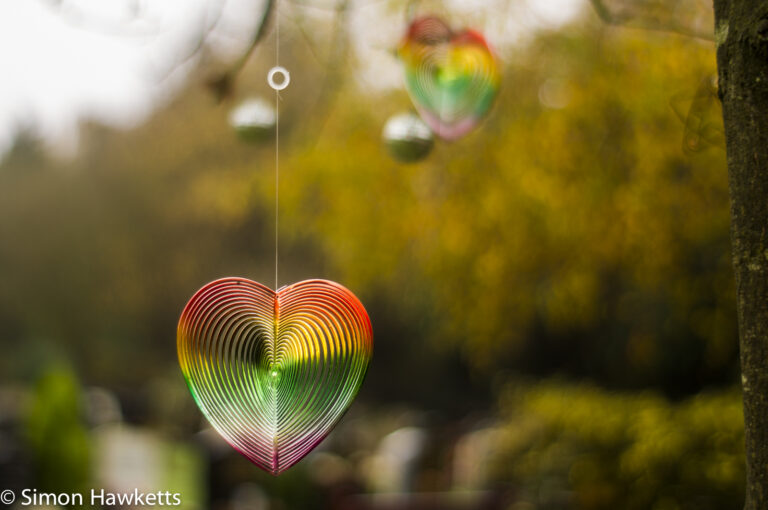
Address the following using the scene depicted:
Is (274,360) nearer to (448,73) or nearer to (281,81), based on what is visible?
(281,81)

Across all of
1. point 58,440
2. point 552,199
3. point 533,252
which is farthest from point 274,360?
point 58,440

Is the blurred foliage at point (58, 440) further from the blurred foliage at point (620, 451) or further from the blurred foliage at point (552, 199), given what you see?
the blurred foliage at point (620, 451)

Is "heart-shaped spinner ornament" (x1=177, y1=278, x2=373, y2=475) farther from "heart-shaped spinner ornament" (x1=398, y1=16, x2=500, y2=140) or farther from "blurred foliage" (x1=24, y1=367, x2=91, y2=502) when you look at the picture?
"blurred foliage" (x1=24, y1=367, x2=91, y2=502)

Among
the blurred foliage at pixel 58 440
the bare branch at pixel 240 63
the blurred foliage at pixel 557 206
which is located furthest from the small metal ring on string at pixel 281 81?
the blurred foliage at pixel 58 440

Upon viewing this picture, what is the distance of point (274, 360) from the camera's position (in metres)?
1.59

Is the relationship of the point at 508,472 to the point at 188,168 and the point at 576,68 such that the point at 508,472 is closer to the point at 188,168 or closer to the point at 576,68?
the point at 576,68

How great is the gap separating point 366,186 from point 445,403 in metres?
7.48

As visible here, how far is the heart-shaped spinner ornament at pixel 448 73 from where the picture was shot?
8.20 feet

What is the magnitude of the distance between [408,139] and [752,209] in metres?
1.40

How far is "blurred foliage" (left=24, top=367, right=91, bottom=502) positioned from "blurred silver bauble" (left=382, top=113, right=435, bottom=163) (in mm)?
4515

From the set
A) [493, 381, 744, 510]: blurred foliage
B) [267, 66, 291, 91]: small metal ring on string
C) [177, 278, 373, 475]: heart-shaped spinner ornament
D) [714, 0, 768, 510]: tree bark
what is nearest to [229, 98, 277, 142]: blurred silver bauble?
[267, 66, 291, 91]: small metal ring on string

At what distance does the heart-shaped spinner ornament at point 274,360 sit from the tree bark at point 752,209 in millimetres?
726

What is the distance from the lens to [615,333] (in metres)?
7.28

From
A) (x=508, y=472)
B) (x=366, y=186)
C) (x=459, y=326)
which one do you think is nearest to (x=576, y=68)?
(x=366, y=186)
